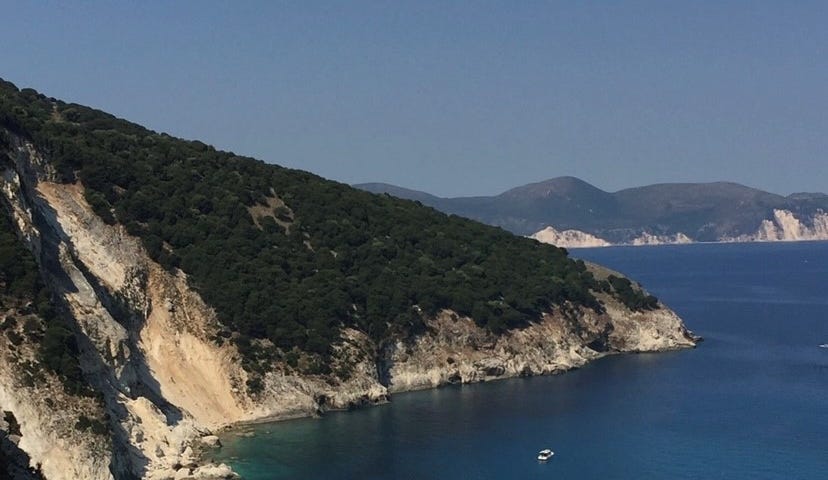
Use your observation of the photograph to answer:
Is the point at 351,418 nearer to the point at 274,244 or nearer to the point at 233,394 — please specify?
the point at 233,394

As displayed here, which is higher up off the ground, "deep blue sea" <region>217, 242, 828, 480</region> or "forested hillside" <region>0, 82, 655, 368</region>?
"forested hillside" <region>0, 82, 655, 368</region>

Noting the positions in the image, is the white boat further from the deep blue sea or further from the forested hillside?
the forested hillside

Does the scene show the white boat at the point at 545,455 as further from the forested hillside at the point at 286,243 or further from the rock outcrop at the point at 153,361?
the forested hillside at the point at 286,243

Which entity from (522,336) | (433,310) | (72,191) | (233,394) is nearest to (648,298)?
(522,336)

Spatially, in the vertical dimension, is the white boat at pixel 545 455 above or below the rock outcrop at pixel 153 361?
below

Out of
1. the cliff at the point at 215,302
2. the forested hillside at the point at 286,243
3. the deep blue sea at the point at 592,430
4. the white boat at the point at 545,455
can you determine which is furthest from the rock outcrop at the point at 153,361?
the white boat at the point at 545,455

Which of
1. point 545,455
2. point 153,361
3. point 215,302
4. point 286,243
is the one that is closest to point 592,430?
point 545,455

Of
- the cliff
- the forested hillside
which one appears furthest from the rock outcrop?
the forested hillside
